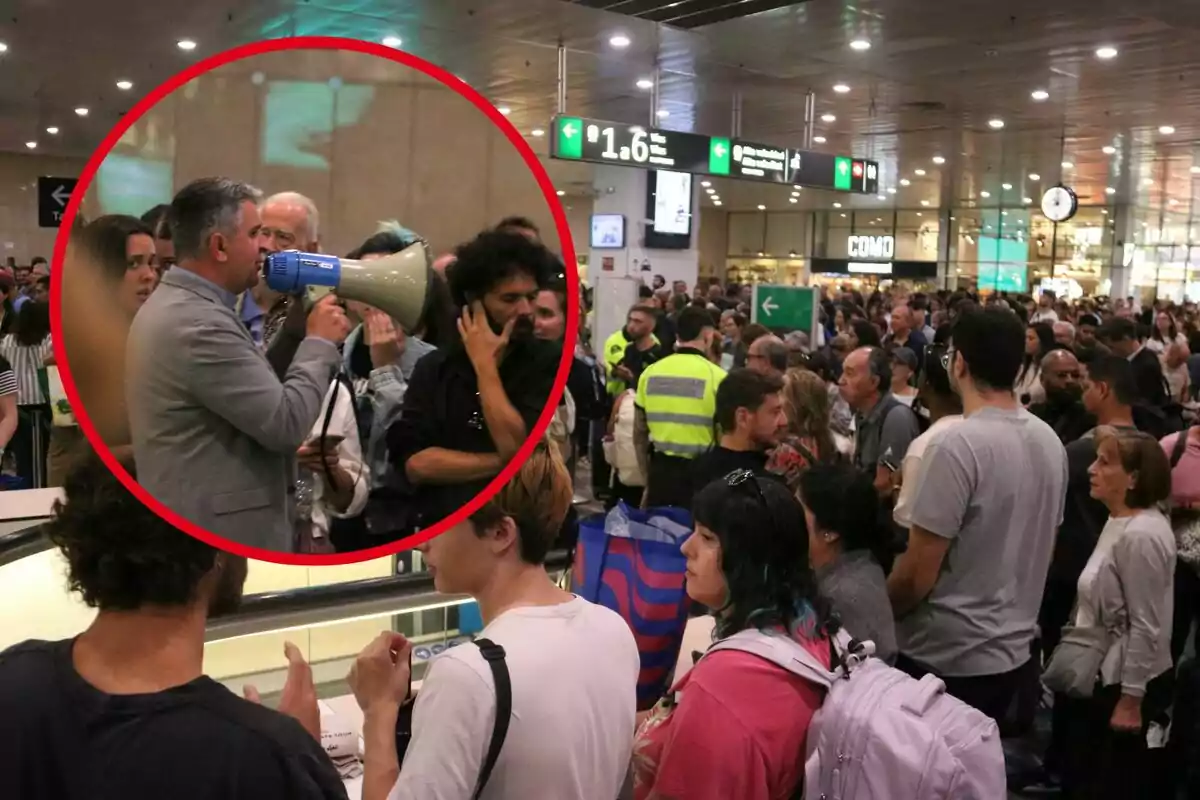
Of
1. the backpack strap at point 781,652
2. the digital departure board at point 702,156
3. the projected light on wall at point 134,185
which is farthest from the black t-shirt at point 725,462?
the digital departure board at point 702,156

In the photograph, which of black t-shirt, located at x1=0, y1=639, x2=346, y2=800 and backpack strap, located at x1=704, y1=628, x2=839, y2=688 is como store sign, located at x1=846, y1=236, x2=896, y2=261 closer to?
backpack strap, located at x1=704, y1=628, x2=839, y2=688

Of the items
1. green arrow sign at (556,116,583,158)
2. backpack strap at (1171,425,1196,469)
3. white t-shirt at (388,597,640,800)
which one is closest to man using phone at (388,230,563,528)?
white t-shirt at (388,597,640,800)

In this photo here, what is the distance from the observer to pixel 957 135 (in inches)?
499

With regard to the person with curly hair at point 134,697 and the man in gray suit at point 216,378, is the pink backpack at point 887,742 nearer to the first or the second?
the person with curly hair at point 134,697

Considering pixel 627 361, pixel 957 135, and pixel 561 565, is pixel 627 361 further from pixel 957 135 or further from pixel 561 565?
pixel 957 135

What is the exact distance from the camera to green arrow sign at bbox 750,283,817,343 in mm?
7929

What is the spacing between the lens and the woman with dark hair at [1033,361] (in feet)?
18.4

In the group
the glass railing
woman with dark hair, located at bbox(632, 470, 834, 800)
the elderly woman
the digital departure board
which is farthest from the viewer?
the digital departure board

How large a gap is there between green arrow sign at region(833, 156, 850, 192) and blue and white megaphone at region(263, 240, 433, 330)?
9573 mm

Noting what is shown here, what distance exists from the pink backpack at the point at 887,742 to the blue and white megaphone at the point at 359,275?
1.31 metres

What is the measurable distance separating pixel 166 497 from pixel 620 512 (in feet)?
5.60

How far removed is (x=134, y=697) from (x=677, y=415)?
12.6ft

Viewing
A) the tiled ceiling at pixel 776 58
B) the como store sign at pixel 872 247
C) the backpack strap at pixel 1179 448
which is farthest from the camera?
the como store sign at pixel 872 247

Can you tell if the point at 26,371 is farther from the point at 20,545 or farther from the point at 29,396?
the point at 20,545
